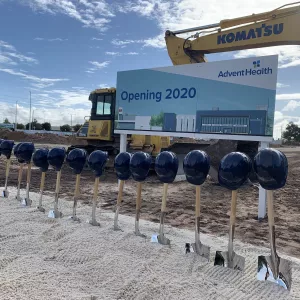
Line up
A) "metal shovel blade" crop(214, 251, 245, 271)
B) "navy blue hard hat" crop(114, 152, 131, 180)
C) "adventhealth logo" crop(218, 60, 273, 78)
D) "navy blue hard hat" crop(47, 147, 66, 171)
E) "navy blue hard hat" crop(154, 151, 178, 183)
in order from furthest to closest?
"adventhealth logo" crop(218, 60, 273, 78)
"navy blue hard hat" crop(47, 147, 66, 171)
"navy blue hard hat" crop(114, 152, 131, 180)
"navy blue hard hat" crop(154, 151, 178, 183)
"metal shovel blade" crop(214, 251, 245, 271)

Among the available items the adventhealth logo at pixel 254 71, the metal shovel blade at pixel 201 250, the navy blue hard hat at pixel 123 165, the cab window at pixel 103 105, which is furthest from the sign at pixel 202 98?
the cab window at pixel 103 105

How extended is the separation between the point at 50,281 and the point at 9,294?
1.28 feet

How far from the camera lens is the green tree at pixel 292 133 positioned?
2823 inches

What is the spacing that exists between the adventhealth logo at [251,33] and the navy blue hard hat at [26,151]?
19.3ft

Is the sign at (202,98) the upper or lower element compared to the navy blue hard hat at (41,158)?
upper

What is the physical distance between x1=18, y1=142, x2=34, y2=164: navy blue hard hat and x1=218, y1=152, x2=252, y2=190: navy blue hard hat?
4.09 metres

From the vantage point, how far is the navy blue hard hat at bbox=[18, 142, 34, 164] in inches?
256

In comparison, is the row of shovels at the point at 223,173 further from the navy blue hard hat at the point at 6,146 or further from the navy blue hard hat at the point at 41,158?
the navy blue hard hat at the point at 6,146

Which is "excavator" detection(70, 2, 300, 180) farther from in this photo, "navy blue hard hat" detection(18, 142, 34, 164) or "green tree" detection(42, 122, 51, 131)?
"green tree" detection(42, 122, 51, 131)

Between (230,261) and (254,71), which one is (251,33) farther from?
(230,261)

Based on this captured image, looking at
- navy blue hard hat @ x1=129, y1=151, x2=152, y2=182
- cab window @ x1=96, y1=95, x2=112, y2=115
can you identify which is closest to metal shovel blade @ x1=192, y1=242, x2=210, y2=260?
navy blue hard hat @ x1=129, y1=151, x2=152, y2=182

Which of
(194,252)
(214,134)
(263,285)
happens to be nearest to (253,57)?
(214,134)

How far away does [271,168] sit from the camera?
3438 millimetres

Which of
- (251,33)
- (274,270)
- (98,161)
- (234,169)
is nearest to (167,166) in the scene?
(234,169)
